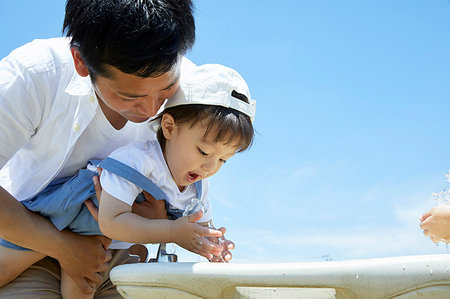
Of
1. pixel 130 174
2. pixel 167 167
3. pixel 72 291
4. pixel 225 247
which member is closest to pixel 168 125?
pixel 167 167

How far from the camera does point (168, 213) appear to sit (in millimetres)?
1747

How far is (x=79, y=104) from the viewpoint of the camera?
5.74 feet

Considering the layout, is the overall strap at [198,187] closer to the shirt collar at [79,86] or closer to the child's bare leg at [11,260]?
the shirt collar at [79,86]

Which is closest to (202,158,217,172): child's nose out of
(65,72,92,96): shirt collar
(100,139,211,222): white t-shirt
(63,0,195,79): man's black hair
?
(100,139,211,222): white t-shirt

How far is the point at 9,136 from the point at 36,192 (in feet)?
0.90

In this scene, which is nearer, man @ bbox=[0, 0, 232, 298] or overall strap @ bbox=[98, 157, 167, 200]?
man @ bbox=[0, 0, 232, 298]

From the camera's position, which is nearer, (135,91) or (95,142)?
(135,91)

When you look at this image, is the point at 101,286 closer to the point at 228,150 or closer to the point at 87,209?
the point at 87,209

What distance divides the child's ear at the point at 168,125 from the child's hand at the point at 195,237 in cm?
39

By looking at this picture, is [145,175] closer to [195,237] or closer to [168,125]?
[168,125]

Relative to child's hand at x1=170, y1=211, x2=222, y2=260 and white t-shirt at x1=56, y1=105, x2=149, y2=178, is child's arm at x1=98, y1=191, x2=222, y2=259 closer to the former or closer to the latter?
child's hand at x1=170, y1=211, x2=222, y2=260

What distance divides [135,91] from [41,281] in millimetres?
894

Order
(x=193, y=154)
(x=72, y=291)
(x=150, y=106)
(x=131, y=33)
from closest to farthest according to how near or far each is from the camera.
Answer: (x=131, y=33) → (x=150, y=106) → (x=193, y=154) → (x=72, y=291)

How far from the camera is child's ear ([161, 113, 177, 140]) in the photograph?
68.0 inches
